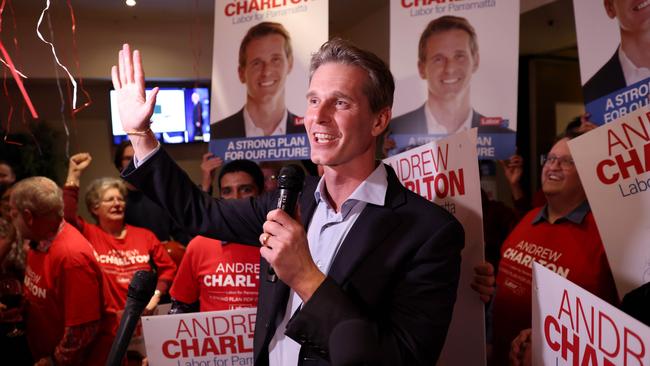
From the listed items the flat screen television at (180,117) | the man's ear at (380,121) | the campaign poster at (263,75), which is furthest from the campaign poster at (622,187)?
the flat screen television at (180,117)

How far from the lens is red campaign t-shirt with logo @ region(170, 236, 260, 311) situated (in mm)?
2311

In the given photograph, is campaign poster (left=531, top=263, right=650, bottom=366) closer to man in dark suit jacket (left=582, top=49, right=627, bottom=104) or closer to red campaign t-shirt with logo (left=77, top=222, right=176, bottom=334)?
man in dark suit jacket (left=582, top=49, right=627, bottom=104)

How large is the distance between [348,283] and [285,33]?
6.97 feet

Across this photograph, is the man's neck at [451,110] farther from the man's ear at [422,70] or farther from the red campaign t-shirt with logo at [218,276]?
the red campaign t-shirt with logo at [218,276]

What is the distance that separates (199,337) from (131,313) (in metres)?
0.74

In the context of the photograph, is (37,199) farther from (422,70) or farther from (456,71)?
(456,71)

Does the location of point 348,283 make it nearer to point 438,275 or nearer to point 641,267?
point 438,275

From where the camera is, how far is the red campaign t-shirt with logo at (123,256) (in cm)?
308

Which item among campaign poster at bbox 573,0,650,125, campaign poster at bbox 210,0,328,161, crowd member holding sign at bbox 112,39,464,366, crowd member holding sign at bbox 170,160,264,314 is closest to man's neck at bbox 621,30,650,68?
campaign poster at bbox 573,0,650,125

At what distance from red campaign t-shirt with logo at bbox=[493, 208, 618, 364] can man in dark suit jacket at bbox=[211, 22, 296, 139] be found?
4.28ft

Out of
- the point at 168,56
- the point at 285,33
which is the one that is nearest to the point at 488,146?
the point at 285,33

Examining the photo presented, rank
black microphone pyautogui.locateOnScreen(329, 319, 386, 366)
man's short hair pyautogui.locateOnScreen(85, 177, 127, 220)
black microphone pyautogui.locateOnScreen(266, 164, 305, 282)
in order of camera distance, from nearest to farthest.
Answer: black microphone pyautogui.locateOnScreen(329, 319, 386, 366) < black microphone pyautogui.locateOnScreen(266, 164, 305, 282) < man's short hair pyautogui.locateOnScreen(85, 177, 127, 220)

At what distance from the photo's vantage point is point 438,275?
1.21 m

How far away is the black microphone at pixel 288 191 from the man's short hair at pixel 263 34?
1918 millimetres
